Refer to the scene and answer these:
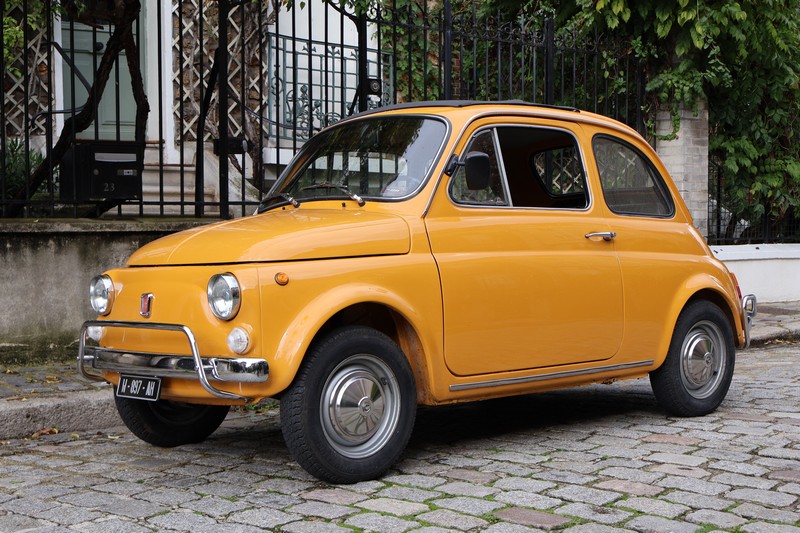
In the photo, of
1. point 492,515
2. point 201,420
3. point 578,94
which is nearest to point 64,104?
point 578,94

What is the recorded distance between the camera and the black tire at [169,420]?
231 inches

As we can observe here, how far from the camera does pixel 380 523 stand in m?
4.41

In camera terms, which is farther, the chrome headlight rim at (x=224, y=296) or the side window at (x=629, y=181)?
the side window at (x=629, y=181)

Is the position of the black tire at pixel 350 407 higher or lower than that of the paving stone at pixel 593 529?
higher

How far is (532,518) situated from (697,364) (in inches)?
110

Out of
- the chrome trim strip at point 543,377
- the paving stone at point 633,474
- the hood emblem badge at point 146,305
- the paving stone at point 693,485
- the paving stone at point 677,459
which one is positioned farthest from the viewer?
the chrome trim strip at point 543,377

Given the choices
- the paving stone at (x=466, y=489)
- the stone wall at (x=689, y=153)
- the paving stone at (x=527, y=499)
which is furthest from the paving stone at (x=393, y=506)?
the stone wall at (x=689, y=153)

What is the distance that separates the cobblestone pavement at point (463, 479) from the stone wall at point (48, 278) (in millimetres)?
1746

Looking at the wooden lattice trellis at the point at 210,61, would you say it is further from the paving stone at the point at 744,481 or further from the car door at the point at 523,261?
the paving stone at the point at 744,481

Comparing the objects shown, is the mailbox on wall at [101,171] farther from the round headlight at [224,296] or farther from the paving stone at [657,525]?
the paving stone at [657,525]

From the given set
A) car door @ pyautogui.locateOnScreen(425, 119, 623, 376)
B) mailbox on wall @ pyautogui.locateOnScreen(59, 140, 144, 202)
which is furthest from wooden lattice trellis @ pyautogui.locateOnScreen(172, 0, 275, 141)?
car door @ pyautogui.locateOnScreen(425, 119, 623, 376)

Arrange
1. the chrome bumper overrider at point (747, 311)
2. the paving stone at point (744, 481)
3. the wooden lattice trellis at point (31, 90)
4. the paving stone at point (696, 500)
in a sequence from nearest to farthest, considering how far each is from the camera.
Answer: the paving stone at point (696, 500)
the paving stone at point (744, 481)
the chrome bumper overrider at point (747, 311)
the wooden lattice trellis at point (31, 90)

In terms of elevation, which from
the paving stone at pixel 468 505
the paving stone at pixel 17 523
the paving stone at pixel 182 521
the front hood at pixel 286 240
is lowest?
the paving stone at pixel 17 523

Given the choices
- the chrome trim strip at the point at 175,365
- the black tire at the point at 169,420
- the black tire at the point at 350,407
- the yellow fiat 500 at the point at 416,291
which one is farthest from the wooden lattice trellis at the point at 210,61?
the black tire at the point at 350,407
